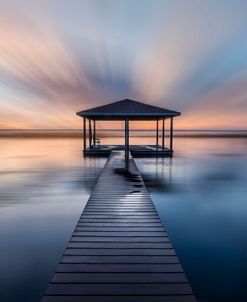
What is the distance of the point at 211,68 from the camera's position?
16.3m

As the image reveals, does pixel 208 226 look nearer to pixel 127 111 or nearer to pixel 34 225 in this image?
pixel 34 225

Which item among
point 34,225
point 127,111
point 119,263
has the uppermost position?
point 127,111

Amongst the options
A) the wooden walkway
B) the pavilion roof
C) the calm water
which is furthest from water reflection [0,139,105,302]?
the pavilion roof

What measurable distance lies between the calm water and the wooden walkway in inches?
44.3

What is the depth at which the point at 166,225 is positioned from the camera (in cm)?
615

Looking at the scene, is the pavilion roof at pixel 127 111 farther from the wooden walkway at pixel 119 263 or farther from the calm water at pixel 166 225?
the wooden walkway at pixel 119 263

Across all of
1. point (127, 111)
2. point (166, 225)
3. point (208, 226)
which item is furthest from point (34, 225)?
point (127, 111)

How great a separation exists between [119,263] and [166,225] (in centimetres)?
365

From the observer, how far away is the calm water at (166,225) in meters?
3.75

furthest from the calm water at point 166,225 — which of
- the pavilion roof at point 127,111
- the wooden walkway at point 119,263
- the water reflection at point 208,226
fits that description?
the pavilion roof at point 127,111

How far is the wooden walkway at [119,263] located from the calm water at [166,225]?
1.13 metres

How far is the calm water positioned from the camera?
12.3 ft

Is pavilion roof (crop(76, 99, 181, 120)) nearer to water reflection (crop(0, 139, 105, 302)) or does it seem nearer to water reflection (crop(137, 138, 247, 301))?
water reflection (crop(137, 138, 247, 301))

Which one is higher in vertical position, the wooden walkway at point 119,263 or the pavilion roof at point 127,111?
the pavilion roof at point 127,111
